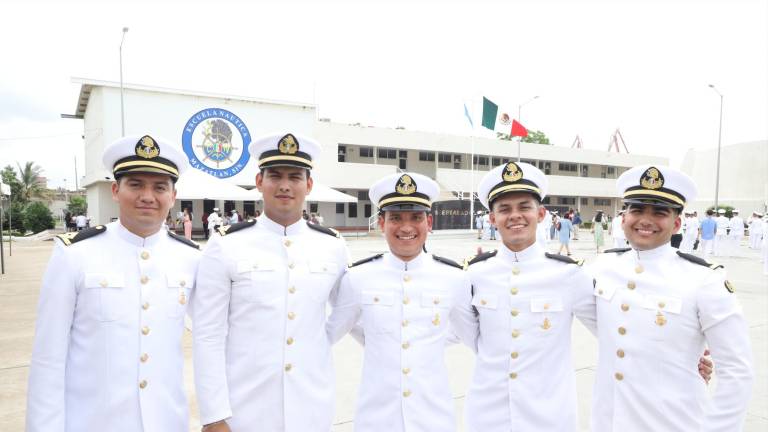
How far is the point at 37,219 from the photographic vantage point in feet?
106

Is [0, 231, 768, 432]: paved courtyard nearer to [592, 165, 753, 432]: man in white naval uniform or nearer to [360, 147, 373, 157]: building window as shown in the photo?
[592, 165, 753, 432]: man in white naval uniform

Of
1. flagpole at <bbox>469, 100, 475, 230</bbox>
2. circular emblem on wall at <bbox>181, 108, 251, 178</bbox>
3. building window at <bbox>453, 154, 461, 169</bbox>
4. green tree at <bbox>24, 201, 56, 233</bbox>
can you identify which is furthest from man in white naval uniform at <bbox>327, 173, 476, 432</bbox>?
building window at <bbox>453, 154, 461, 169</bbox>

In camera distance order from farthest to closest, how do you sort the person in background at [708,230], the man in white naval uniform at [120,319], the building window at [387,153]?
the building window at [387,153] → the person in background at [708,230] → the man in white naval uniform at [120,319]

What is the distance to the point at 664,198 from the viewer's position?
7.77ft

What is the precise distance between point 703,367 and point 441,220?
98.9ft

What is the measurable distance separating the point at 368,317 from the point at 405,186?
73cm

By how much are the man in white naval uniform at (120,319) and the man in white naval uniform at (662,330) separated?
2.08 metres

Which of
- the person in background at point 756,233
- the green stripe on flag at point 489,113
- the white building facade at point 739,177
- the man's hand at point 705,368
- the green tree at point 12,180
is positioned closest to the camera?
the man's hand at point 705,368

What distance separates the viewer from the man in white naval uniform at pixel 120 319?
2.07 meters

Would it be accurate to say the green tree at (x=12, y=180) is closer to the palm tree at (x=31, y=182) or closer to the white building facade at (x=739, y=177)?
the palm tree at (x=31, y=182)

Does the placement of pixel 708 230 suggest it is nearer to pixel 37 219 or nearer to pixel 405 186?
pixel 405 186

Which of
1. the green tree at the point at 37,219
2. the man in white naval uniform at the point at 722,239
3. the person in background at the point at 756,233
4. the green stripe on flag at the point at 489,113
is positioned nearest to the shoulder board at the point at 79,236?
the man in white naval uniform at the point at 722,239

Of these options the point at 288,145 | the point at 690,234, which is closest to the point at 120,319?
the point at 288,145

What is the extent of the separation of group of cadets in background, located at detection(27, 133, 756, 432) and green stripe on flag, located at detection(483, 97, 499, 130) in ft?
89.8
